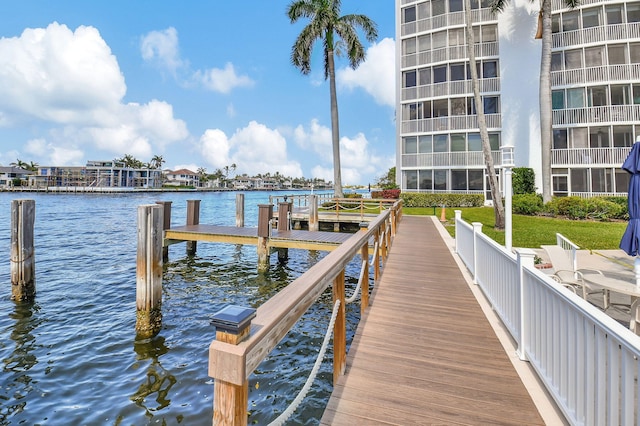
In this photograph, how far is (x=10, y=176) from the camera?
3939 inches

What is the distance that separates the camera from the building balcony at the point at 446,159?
24297 mm

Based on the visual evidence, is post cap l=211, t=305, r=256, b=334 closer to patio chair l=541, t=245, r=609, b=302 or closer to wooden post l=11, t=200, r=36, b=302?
patio chair l=541, t=245, r=609, b=302

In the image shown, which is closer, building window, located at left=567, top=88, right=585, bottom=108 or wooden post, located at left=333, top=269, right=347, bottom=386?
wooden post, located at left=333, top=269, right=347, bottom=386

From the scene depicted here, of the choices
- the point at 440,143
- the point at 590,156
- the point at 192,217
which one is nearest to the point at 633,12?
the point at 590,156

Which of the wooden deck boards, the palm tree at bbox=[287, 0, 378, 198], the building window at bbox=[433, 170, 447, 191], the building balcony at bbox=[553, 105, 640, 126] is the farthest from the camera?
the building window at bbox=[433, 170, 447, 191]

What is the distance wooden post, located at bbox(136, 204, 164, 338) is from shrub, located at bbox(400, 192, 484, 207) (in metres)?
20.3

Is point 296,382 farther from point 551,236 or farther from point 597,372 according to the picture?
point 551,236

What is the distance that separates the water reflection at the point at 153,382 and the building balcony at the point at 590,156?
26.4 meters

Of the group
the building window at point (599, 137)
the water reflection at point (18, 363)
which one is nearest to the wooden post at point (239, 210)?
the water reflection at point (18, 363)

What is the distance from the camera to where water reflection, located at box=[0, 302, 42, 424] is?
14.3ft

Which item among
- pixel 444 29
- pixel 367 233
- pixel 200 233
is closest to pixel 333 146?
pixel 444 29

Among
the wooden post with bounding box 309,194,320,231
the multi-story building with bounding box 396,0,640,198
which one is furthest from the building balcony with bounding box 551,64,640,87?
the wooden post with bounding box 309,194,320,231

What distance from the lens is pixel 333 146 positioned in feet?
80.5

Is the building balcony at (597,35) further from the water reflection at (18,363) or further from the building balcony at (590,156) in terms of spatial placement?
the water reflection at (18,363)
